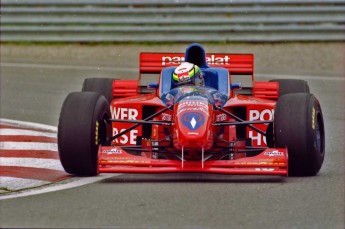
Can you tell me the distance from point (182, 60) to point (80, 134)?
2.34 m

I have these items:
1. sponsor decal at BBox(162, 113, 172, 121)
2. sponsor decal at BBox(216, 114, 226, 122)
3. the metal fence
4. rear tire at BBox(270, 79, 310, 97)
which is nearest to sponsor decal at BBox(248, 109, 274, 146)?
sponsor decal at BBox(216, 114, 226, 122)

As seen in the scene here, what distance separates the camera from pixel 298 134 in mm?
10750

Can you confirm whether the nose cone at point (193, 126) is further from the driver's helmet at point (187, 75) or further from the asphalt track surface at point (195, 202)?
the driver's helmet at point (187, 75)

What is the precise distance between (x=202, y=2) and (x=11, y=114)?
19.4 ft

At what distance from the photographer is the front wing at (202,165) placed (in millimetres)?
10508

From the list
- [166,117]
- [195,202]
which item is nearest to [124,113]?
[166,117]

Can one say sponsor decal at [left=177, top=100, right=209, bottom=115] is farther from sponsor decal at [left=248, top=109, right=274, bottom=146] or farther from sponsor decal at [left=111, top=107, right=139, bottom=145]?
sponsor decal at [left=111, top=107, right=139, bottom=145]

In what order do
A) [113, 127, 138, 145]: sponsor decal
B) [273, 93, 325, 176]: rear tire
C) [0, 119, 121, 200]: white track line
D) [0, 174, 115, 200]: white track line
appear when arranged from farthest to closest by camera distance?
1. [113, 127, 138, 145]: sponsor decal
2. [273, 93, 325, 176]: rear tire
3. [0, 119, 121, 200]: white track line
4. [0, 174, 115, 200]: white track line

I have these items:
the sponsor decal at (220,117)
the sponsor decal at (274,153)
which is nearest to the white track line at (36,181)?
the sponsor decal at (220,117)

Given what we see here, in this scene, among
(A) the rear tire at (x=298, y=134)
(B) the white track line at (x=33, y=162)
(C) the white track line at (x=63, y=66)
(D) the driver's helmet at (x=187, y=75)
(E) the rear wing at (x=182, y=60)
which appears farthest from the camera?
(C) the white track line at (x=63, y=66)

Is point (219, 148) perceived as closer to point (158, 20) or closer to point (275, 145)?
point (275, 145)

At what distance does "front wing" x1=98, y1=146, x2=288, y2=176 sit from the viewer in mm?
10508

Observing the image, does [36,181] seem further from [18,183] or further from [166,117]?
[166,117]

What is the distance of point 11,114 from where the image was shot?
15.7 m
